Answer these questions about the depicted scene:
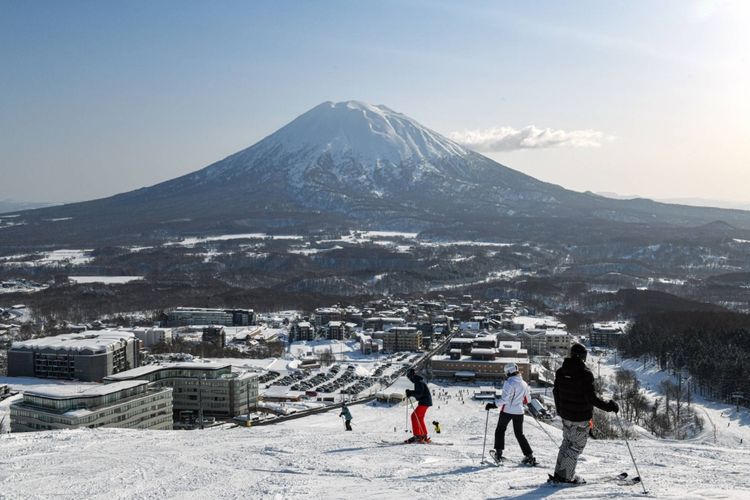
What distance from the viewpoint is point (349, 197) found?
5605 inches

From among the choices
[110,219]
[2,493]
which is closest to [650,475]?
[2,493]

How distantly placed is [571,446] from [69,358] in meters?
31.5

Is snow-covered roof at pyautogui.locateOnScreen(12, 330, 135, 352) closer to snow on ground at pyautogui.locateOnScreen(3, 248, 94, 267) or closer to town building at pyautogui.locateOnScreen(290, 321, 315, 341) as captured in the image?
town building at pyautogui.locateOnScreen(290, 321, 315, 341)

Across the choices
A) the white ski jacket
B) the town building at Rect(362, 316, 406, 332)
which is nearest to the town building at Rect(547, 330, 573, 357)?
the town building at Rect(362, 316, 406, 332)

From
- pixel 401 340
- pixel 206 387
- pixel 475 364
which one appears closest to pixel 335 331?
pixel 401 340

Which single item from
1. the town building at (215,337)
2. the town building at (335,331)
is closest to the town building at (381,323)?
the town building at (335,331)

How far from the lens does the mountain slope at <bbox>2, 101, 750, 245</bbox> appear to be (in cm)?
12531

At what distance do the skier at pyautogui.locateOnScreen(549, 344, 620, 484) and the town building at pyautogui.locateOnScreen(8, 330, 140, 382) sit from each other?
30446 mm

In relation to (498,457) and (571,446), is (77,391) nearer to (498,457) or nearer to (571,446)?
(498,457)

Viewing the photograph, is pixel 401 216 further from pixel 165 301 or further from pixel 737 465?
pixel 737 465

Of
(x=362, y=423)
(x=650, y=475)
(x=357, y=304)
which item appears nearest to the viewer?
(x=650, y=475)

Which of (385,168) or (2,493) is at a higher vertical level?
(385,168)

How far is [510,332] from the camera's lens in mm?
46969

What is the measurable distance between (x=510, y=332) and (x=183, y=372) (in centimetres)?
2594
